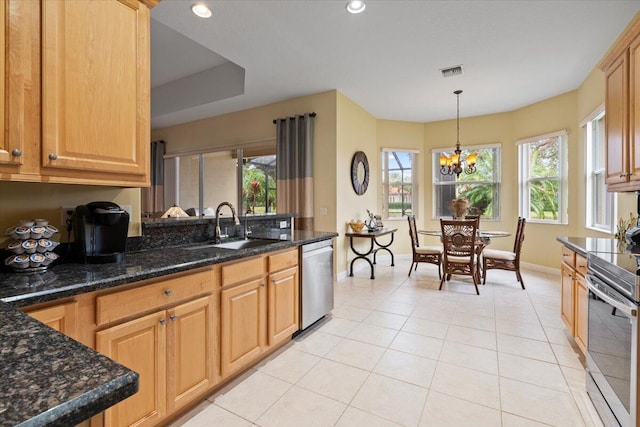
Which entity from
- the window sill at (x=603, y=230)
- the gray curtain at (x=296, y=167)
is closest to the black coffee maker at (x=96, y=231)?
the gray curtain at (x=296, y=167)

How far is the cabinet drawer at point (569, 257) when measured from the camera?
7.59ft

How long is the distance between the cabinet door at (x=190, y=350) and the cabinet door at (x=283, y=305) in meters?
0.54

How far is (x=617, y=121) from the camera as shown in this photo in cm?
241

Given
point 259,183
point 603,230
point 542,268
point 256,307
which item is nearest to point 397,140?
point 259,183

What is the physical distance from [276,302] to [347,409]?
898mm

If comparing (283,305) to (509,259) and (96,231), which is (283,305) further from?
(509,259)

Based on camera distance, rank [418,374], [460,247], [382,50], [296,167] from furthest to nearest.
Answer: [296,167]
[460,247]
[382,50]
[418,374]

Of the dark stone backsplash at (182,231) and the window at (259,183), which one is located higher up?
the window at (259,183)

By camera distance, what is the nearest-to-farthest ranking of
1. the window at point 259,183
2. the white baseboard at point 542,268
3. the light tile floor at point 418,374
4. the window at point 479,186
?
the light tile floor at point 418,374, the white baseboard at point 542,268, the window at point 259,183, the window at point 479,186

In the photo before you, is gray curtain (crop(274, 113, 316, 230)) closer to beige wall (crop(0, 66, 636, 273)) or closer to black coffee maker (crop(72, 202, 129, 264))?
beige wall (crop(0, 66, 636, 273))

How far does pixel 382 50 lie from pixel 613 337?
3238 mm

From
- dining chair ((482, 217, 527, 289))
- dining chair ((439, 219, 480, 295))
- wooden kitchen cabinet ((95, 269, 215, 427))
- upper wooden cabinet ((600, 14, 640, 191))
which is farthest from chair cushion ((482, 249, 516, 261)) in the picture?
wooden kitchen cabinet ((95, 269, 215, 427))

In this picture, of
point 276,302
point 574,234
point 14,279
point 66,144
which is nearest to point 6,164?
point 66,144

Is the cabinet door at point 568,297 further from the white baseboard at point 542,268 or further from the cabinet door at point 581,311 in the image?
the white baseboard at point 542,268
